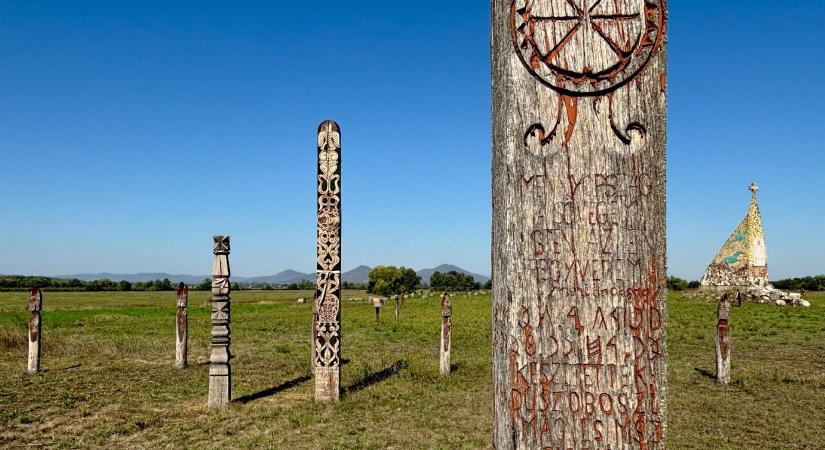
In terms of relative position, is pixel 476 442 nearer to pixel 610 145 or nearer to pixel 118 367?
pixel 610 145

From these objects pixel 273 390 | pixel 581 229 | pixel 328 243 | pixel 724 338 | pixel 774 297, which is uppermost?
pixel 328 243

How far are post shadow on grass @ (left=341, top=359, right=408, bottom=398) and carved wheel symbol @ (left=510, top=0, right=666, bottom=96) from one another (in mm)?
9624

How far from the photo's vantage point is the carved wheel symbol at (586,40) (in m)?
1.86

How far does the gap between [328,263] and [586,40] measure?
8.97 meters

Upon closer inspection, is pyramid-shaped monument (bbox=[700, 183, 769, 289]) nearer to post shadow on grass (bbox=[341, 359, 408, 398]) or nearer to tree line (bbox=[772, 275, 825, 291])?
tree line (bbox=[772, 275, 825, 291])

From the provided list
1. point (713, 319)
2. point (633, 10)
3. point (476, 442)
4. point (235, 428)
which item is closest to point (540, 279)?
point (633, 10)

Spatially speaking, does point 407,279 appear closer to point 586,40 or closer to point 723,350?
point 723,350

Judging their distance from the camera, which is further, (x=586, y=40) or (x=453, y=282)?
(x=453, y=282)

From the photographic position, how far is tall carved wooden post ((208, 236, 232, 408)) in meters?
9.84

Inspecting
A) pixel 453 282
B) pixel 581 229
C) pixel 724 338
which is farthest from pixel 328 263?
pixel 453 282

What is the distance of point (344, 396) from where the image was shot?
10555mm

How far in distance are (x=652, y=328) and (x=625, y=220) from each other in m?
0.36

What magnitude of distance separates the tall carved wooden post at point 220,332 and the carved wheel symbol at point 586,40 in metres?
9.09

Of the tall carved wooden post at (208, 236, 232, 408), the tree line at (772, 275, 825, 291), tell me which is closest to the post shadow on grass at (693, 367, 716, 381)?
the tall carved wooden post at (208, 236, 232, 408)
